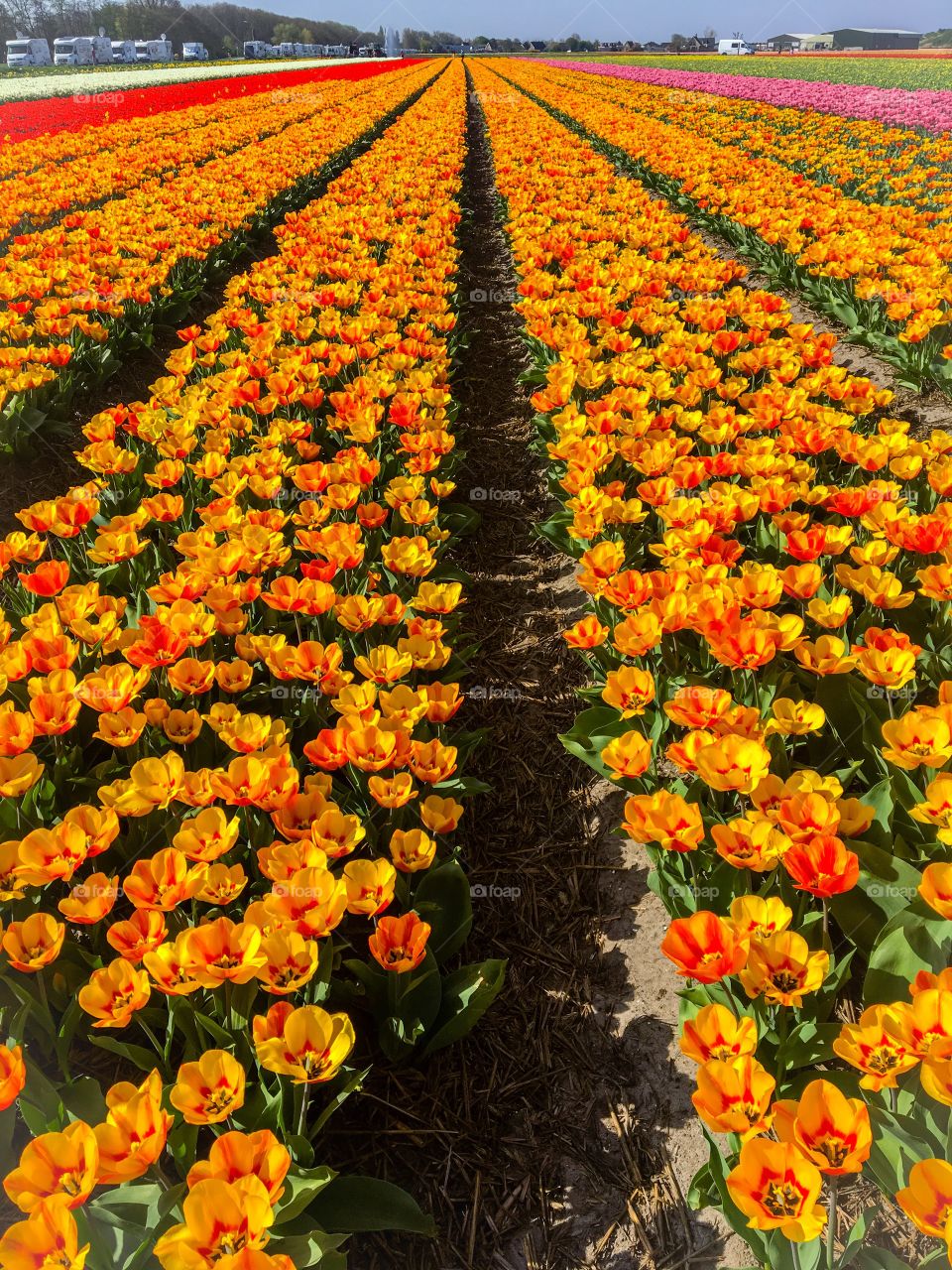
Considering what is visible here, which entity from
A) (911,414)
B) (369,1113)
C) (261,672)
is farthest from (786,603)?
(911,414)

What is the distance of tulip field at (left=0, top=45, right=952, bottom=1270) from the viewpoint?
58.3 inches

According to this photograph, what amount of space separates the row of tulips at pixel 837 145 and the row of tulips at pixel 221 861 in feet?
27.6

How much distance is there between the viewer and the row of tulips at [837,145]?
10.6m

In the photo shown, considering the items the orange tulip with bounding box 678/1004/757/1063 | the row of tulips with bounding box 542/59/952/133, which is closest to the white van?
the row of tulips with bounding box 542/59/952/133

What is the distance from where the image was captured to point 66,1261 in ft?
3.95

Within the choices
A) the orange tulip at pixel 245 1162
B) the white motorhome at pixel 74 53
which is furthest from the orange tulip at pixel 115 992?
the white motorhome at pixel 74 53

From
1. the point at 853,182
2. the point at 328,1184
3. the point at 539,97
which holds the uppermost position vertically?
the point at 539,97

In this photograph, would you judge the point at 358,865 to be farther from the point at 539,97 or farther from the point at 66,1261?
the point at 539,97

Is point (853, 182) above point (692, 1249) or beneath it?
above

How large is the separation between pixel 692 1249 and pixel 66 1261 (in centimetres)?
137

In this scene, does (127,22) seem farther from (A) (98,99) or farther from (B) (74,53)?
(A) (98,99)

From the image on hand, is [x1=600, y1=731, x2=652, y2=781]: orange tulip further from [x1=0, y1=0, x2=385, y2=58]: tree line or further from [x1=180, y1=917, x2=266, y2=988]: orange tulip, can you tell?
[x1=0, y1=0, x2=385, y2=58]: tree line

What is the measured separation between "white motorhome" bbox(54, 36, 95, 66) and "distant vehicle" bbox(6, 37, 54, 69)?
0.93 metres

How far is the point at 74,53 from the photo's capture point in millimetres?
59188
